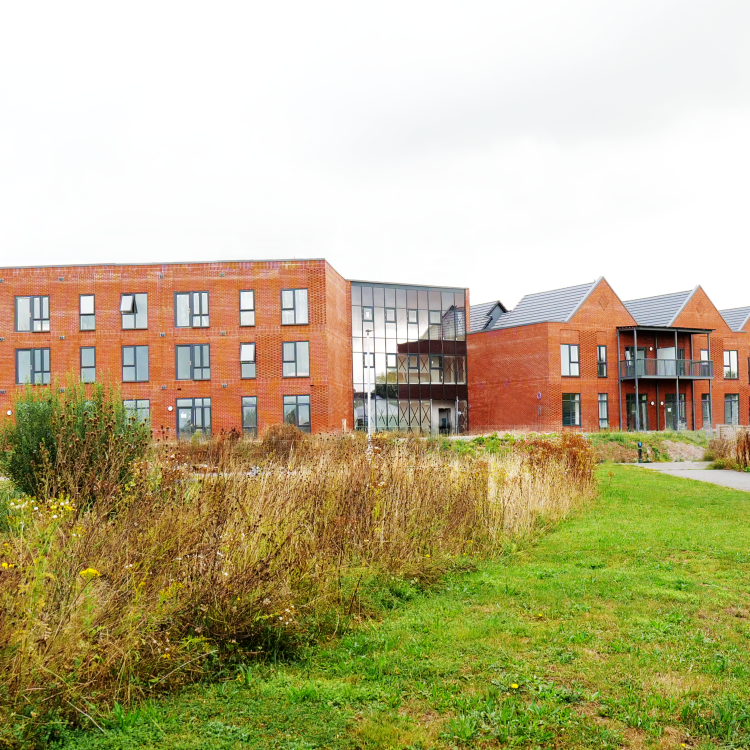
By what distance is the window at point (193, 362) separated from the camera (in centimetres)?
3806

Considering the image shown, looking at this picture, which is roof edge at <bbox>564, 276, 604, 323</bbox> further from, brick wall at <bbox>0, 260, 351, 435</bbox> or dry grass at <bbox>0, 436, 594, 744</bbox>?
dry grass at <bbox>0, 436, 594, 744</bbox>

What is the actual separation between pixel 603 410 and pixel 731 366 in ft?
39.7

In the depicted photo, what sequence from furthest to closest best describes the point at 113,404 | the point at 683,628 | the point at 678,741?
the point at 113,404 → the point at 683,628 → the point at 678,741

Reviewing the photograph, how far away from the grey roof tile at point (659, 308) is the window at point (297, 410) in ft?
74.7

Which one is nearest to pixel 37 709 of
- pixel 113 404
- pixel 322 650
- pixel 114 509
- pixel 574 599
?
pixel 322 650

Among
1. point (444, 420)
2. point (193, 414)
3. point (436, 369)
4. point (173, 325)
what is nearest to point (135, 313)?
point (173, 325)

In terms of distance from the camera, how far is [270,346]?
3803cm

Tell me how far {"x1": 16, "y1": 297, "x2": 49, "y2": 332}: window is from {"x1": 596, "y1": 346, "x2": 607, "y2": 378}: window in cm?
2971

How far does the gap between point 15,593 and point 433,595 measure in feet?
12.7

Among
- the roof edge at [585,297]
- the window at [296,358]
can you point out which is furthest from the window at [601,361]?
the window at [296,358]

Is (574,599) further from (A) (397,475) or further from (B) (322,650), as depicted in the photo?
(A) (397,475)

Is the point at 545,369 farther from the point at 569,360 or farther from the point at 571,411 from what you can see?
the point at 571,411

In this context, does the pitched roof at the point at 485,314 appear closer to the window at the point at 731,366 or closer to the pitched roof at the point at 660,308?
the pitched roof at the point at 660,308

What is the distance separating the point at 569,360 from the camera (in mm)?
42812
